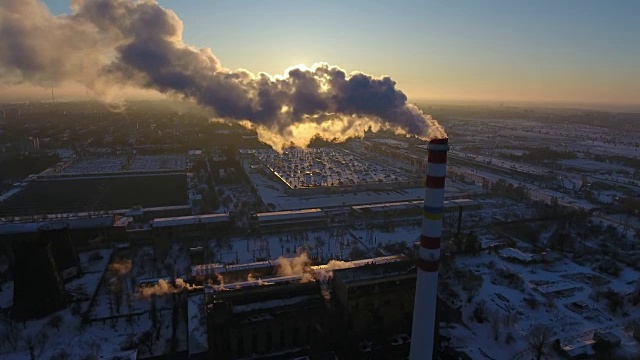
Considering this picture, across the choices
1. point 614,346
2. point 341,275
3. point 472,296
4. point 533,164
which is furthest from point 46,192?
point 533,164

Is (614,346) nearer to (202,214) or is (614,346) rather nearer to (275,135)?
(275,135)

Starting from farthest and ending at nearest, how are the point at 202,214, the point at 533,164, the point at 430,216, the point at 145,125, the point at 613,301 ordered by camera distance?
the point at 145,125 → the point at 533,164 → the point at 202,214 → the point at 613,301 → the point at 430,216

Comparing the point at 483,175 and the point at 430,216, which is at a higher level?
the point at 430,216

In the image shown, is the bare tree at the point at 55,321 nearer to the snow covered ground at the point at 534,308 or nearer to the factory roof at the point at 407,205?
the snow covered ground at the point at 534,308

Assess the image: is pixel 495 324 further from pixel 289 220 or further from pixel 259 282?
pixel 289 220

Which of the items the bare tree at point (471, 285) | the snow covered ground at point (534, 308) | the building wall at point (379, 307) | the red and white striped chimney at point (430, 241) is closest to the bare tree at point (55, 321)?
the building wall at point (379, 307)

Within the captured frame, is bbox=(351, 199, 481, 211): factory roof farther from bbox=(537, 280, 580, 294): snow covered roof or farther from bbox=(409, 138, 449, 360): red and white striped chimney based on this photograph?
bbox=(409, 138, 449, 360): red and white striped chimney
